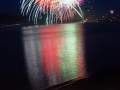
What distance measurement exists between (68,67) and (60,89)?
4.80m

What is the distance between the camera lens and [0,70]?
10.0 meters

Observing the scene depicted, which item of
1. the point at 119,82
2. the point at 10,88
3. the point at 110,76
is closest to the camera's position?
the point at 119,82

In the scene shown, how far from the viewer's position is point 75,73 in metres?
8.45

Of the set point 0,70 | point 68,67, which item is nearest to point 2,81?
point 0,70

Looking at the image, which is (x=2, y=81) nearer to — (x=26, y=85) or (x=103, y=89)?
(x=26, y=85)

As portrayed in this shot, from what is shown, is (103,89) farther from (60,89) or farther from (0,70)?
(0,70)

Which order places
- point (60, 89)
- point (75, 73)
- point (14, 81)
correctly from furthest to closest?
1. point (75, 73)
2. point (14, 81)
3. point (60, 89)

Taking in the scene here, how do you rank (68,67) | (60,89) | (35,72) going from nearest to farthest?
1. (60,89)
2. (35,72)
3. (68,67)

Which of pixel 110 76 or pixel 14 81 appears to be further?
pixel 14 81

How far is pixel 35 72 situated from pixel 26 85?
1.88 m

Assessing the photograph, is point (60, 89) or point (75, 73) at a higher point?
point (60, 89)

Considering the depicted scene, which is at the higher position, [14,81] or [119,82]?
[119,82]

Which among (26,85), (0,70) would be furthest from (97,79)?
(0,70)

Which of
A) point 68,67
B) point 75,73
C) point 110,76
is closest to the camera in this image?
point 110,76
